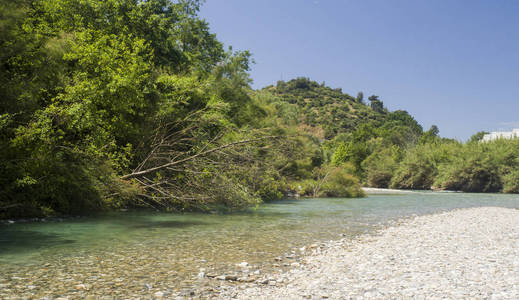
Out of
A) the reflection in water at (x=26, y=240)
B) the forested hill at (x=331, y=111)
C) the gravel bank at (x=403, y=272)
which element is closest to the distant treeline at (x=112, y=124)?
the reflection in water at (x=26, y=240)

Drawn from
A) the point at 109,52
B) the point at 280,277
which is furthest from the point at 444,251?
the point at 109,52

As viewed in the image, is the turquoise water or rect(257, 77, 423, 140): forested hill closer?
the turquoise water

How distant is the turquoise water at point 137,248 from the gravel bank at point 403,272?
1.32 metres

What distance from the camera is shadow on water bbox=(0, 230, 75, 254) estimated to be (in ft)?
31.2

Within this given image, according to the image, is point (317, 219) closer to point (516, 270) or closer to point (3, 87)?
point (516, 270)

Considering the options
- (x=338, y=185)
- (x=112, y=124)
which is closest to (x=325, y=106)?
(x=338, y=185)

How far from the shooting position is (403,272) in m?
7.15

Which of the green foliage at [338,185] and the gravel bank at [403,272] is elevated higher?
the green foliage at [338,185]

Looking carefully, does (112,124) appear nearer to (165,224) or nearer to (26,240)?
(165,224)

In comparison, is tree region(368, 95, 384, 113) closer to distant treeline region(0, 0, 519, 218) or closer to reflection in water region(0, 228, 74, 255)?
distant treeline region(0, 0, 519, 218)

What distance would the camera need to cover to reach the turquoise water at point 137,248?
6.90 m

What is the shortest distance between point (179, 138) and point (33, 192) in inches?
308

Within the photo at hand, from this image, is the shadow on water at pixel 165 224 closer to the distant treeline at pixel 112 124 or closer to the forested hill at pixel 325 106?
the distant treeline at pixel 112 124

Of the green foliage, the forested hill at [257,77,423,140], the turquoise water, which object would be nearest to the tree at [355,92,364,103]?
the forested hill at [257,77,423,140]
